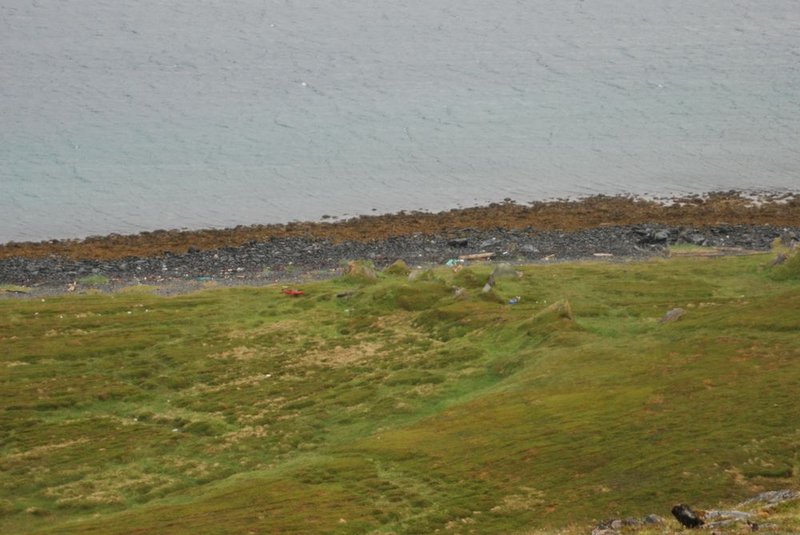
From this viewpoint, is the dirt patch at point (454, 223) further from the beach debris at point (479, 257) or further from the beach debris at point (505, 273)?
the beach debris at point (505, 273)

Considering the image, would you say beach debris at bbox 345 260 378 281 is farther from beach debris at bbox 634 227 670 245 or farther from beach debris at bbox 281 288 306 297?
beach debris at bbox 634 227 670 245

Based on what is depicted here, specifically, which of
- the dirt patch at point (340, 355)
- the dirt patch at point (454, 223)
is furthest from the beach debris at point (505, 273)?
the dirt patch at point (454, 223)

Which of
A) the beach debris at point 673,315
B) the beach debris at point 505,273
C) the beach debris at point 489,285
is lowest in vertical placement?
the beach debris at point 673,315

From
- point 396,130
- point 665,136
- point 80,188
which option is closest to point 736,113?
point 665,136

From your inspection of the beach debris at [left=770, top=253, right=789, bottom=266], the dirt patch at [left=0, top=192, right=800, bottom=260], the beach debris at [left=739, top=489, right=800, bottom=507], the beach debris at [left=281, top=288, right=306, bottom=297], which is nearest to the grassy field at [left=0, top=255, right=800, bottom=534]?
the beach debris at [left=281, top=288, right=306, bottom=297]

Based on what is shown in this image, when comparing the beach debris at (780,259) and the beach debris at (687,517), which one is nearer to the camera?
the beach debris at (687,517)

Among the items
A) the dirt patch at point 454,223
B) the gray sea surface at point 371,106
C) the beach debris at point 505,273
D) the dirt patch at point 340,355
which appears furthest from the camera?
the gray sea surface at point 371,106

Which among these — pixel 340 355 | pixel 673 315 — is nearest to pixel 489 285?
pixel 340 355
